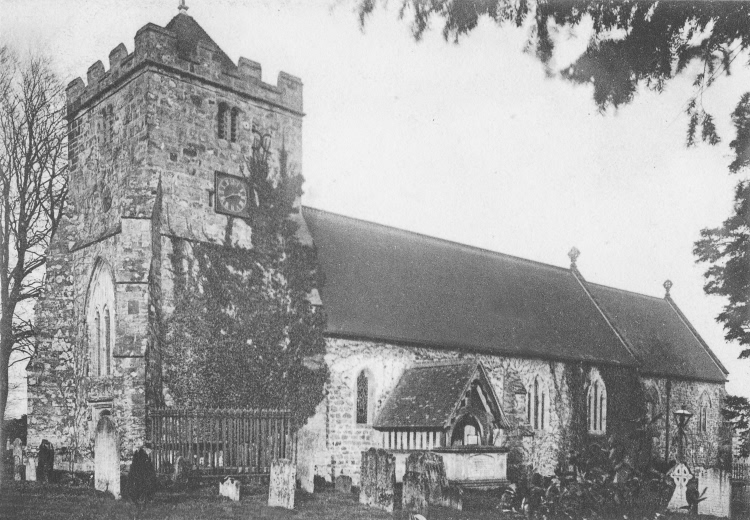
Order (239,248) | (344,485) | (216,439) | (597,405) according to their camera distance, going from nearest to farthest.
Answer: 1. (216,439)
2. (344,485)
3. (239,248)
4. (597,405)

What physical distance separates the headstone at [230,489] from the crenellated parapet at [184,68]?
11647mm

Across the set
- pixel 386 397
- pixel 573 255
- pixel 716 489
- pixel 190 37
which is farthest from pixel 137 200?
pixel 573 255

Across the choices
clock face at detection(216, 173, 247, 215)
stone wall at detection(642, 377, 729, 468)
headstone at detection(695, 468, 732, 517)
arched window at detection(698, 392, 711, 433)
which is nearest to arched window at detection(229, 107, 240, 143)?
clock face at detection(216, 173, 247, 215)

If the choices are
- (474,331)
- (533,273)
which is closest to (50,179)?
(474,331)

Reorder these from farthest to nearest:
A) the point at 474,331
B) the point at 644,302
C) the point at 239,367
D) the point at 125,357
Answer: the point at 644,302 → the point at 474,331 → the point at 239,367 → the point at 125,357

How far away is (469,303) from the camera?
27766mm

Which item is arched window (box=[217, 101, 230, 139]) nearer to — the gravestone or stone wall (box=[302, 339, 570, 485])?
stone wall (box=[302, 339, 570, 485])

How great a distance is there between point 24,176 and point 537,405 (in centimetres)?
2090

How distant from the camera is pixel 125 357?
18.4 meters

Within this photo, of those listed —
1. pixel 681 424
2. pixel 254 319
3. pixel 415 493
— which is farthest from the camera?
pixel 681 424

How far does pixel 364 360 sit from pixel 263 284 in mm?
4060

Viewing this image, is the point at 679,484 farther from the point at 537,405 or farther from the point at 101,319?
the point at 101,319

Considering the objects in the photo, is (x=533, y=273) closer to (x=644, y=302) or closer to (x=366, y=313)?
(x=644, y=302)

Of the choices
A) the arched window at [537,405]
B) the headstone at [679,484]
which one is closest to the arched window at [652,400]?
the arched window at [537,405]
